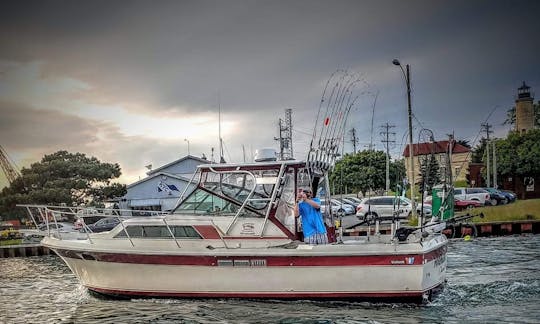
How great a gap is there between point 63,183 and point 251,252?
103 ft

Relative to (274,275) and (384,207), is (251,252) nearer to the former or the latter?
(274,275)

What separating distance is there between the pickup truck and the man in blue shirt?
90.2ft

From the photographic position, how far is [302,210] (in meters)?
10.9

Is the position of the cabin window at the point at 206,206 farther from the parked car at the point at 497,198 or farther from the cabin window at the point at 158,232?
the parked car at the point at 497,198

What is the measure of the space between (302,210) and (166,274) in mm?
3208

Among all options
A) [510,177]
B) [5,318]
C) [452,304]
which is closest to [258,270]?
[452,304]

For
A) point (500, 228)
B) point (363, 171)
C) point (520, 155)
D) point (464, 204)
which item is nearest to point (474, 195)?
point (464, 204)

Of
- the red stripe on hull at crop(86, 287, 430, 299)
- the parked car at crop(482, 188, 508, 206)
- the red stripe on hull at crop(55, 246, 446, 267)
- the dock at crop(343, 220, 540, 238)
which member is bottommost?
the red stripe on hull at crop(86, 287, 430, 299)

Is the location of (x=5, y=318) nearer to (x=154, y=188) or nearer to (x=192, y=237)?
(x=192, y=237)

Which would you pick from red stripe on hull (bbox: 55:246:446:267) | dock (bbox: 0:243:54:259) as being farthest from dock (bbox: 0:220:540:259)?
red stripe on hull (bbox: 55:246:446:267)

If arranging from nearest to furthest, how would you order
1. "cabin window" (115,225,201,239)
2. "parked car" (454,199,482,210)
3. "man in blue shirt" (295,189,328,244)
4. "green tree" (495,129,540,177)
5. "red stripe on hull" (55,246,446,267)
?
1. "red stripe on hull" (55,246,446,267)
2. "man in blue shirt" (295,189,328,244)
3. "cabin window" (115,225,201,239)
4. "parked car" (454,199,482,210)
5. "green tree" (495,129,540,177)

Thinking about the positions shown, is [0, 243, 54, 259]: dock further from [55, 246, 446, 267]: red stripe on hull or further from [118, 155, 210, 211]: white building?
[55, 246, 446, 267]: red stripe on hull

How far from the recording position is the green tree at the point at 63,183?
3728 cm

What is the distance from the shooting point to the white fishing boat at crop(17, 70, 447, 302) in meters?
10.1
